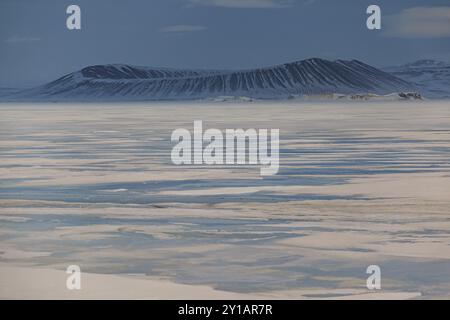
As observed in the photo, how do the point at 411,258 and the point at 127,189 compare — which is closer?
the point at 411,258

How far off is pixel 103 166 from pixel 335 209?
21.8ft

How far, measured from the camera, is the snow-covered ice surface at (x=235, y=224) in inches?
301

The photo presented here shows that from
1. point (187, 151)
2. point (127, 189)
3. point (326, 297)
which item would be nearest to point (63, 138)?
point (187, 151)

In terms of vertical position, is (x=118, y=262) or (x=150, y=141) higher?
(x=150, y=141)

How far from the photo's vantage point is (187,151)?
69.3ft

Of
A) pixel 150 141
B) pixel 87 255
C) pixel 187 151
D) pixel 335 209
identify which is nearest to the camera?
pixel 87 255

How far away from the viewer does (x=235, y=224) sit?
10.4 metres

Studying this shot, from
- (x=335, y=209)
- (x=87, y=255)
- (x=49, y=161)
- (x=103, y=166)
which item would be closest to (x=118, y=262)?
(x=87, y=255)

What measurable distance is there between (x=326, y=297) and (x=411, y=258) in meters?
1.64

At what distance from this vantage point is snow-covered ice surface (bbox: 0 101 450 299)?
25.1 feet
